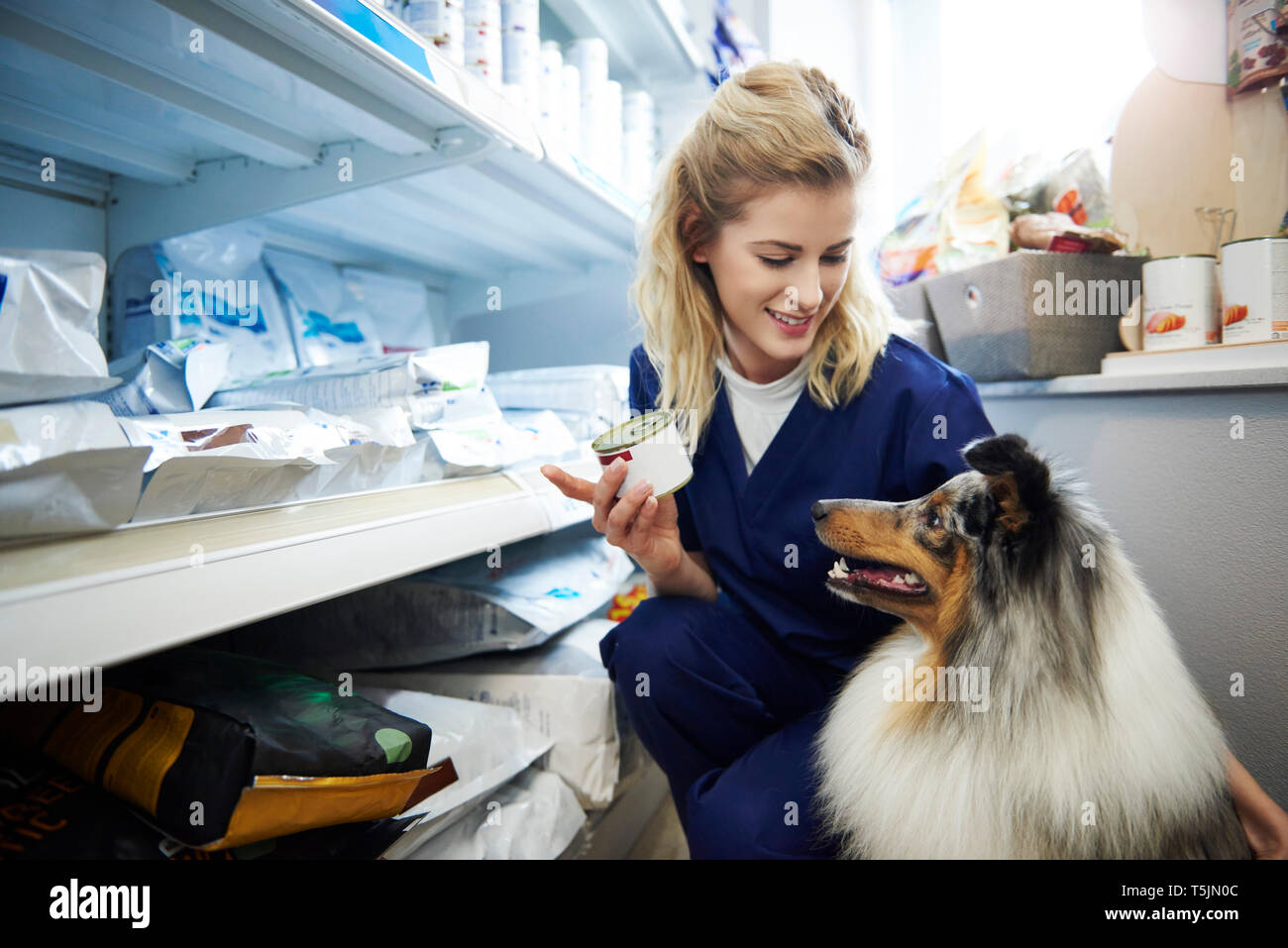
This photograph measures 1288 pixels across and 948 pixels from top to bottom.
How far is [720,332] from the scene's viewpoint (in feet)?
4.32

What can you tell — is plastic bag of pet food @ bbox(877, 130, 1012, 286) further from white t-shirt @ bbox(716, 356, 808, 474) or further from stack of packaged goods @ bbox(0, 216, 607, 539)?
stack of packaged goods @ bbox(0, 216, 607, 539)

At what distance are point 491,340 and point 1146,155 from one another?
6.35 ft

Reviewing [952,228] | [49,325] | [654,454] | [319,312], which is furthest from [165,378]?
[952,228]

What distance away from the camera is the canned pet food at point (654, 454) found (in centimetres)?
91

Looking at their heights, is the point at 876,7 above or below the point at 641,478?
above

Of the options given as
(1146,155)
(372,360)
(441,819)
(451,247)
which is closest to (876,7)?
(1146,155)

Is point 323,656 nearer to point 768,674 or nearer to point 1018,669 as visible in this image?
point 768,674

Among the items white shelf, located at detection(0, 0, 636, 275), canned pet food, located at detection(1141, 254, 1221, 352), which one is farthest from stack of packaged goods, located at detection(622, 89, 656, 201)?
canned pet food, located at detection(1141, 254, 1221, 352)

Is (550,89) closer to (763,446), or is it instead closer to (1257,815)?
(763,446)

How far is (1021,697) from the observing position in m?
0.87

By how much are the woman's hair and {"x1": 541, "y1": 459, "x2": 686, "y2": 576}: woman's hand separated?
0.55 ft

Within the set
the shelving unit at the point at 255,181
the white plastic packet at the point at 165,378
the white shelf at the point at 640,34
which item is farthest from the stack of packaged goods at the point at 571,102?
the white plastic packet at the point at 165,378

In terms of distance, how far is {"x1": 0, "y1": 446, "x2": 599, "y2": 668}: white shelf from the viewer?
1.62 ft

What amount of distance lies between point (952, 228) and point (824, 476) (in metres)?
1.01
